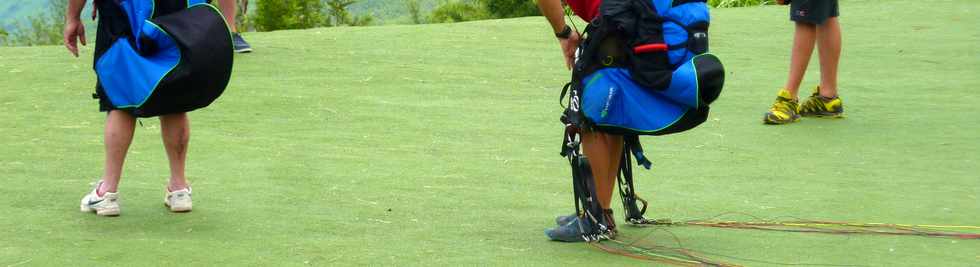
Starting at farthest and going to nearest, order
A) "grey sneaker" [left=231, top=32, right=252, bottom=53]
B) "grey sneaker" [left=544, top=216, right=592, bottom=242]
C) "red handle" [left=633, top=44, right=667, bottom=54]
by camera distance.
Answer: "grey sneaker" [left=231, top=32, right=252, bottom=53]
"grey sneaker" [left=544, top=216, right=592, bottom=242]
"red handle" [left=633, top=44, right=667, bottom=54]

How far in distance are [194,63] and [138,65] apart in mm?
193

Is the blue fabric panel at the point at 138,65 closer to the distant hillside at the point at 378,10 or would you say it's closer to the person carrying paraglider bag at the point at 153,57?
the person carrying paraglider bag at the point at 153,57

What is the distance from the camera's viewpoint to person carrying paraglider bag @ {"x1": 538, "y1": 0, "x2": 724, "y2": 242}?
4.31 meters

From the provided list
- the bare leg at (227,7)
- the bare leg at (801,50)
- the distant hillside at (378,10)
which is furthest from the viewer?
the distant hillside at (378,10)

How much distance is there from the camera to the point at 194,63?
15.3 ft

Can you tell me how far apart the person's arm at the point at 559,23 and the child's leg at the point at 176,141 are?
4.79 feet

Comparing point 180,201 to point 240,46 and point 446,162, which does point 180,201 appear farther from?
point 240,46

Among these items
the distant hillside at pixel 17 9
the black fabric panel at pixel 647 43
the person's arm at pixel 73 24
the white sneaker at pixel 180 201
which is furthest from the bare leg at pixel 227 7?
the distant hillside at pixel 17 9

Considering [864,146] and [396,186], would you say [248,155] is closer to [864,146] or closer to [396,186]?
[396,186]

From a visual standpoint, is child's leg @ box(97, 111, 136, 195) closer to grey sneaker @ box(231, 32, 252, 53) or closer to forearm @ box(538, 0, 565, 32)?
forearm @ box(538, 0, 565, 32)

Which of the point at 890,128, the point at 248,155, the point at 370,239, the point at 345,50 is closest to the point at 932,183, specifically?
the point at 890,128

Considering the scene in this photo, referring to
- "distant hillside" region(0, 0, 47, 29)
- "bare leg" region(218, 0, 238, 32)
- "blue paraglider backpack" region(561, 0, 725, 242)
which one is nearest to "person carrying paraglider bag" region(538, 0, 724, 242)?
"blue paraglider backpack" region(561, 0, 725, 242)

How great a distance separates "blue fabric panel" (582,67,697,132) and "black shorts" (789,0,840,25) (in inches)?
117

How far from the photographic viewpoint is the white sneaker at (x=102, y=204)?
4.94 meters
